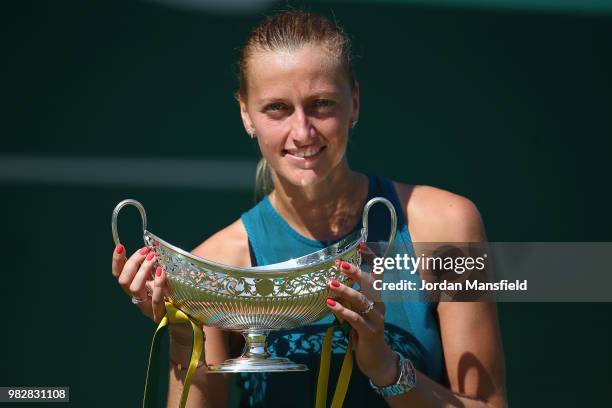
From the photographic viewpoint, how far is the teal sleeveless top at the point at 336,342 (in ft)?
6.27

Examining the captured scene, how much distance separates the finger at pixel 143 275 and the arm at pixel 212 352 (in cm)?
16

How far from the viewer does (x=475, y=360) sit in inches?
73.3

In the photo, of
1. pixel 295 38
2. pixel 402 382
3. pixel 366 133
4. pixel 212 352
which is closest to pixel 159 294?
pixel 212 352

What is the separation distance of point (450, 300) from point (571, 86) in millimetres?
1212

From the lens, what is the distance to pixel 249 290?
163cm

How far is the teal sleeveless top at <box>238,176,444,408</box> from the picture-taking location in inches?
75.2

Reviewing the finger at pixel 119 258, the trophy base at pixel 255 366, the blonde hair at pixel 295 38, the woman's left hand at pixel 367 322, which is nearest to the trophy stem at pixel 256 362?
the trophy base at pixel 255 366

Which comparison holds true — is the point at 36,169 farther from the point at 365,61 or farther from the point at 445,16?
the point at 445,16

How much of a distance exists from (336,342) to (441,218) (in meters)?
0.31

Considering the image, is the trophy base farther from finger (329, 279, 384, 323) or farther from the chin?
the chin

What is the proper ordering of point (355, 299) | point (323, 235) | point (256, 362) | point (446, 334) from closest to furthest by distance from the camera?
point (355, 299)
point (256, 362)
point (446, 334)
point (323, 235)

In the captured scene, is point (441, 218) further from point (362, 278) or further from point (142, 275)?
point (142, 275)

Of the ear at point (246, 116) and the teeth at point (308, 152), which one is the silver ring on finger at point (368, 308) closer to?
the teeth at point (308, 152)

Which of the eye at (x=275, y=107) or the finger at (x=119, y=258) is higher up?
the eye at (x=275, y=107)
